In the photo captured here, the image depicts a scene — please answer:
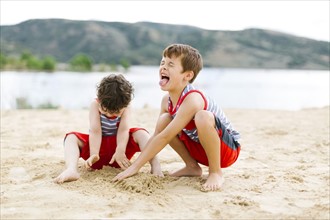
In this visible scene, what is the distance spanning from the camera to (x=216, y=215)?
2.26 m

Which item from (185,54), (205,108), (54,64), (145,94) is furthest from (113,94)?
(54,64)

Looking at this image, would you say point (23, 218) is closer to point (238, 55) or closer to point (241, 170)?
point (241, 170)

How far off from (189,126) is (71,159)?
925 millimetres

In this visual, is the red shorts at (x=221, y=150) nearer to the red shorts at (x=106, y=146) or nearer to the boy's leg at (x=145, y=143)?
the boy's leg at (x=145, y=143)

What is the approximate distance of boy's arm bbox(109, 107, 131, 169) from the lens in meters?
3.13

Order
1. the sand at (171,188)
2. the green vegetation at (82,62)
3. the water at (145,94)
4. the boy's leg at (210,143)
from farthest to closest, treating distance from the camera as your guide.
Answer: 1. the green vegetation at (82,62)
2. the water at (145,94)
3. the boy's leg at (210,143)
4. the sand at (171,188)

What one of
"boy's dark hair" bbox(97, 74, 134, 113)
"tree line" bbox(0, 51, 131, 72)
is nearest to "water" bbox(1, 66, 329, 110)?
"boy's dark hair" bbox(97, 74, 134, 113)

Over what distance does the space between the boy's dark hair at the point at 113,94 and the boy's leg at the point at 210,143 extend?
66 cm

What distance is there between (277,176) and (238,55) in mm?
47463

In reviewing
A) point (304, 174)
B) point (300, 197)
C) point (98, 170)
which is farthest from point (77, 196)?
point (304, 174)

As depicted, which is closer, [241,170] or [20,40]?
[241,170]

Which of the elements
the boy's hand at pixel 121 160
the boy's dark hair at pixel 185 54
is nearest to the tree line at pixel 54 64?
the boy's hand at pixel 121 160

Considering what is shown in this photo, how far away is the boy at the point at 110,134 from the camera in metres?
3.11

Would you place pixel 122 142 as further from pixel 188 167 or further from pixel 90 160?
pixel 188 167
